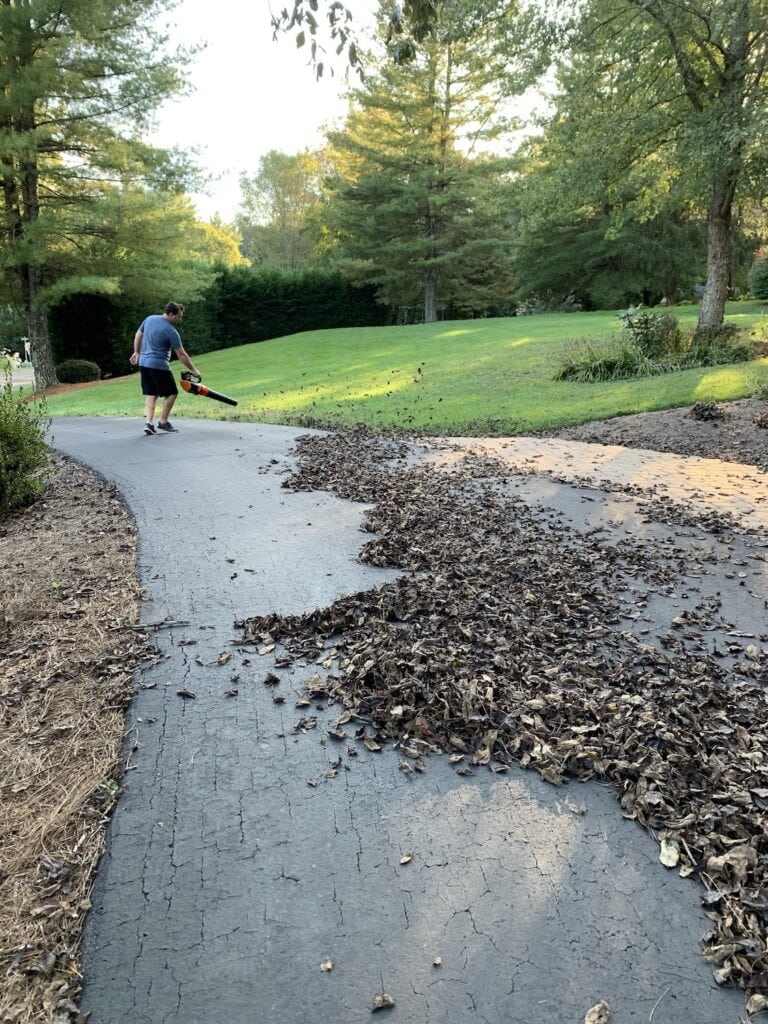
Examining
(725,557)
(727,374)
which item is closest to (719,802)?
(725,557)

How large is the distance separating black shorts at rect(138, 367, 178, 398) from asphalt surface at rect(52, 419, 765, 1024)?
6.25 meters

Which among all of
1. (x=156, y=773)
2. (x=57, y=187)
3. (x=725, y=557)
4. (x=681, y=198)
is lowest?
(x=725, y=557)

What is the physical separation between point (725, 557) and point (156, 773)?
3.72 metres

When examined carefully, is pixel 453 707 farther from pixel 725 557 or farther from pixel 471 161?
pixel 471 161

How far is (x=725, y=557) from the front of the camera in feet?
14.4

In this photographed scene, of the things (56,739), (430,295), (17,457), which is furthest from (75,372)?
(56,739)

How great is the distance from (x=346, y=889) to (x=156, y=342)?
25.7 feet

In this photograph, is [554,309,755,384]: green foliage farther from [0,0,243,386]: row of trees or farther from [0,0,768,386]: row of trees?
[0,0,243,386]: row of trees

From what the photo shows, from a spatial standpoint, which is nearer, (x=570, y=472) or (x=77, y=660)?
(x=77, y=660)

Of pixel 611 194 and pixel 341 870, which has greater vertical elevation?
pixel 611 194

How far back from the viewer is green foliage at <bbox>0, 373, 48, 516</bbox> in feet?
18.9

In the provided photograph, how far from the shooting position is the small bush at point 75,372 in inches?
848

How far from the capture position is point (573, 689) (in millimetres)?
2812

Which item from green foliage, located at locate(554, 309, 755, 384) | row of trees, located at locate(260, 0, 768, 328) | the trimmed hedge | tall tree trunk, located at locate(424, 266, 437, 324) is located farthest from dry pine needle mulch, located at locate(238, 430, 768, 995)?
tall tree trunk, located at locate(424, 266, 437, 324)
